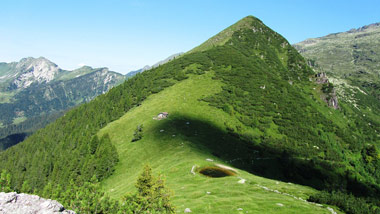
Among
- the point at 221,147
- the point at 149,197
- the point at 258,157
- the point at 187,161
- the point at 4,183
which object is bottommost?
the point at 258,157

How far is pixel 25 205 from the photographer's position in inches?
526

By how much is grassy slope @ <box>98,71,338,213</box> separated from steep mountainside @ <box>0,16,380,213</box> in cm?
34

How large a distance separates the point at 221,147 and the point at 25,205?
86.2 meters

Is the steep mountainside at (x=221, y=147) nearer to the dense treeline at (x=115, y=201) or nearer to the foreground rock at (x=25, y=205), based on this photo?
the dense treeline at (x=115, y=201)

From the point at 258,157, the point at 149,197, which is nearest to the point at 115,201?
the point at 149,197

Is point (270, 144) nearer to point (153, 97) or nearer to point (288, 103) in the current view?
point (288, 103)

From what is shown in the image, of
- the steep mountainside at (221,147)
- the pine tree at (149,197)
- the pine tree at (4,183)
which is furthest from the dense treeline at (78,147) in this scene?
the pine tree at (149,197)

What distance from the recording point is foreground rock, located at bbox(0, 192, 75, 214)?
501 inches

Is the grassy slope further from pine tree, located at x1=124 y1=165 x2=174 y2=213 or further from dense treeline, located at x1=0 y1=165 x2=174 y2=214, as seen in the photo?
dense treeline, located at x1=0 y1=165 x2=174 y2=214

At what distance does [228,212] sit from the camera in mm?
35812

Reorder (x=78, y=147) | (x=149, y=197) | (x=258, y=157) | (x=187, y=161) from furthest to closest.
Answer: (x=78, y=147) → (x=258, y=157) → (x=187, y=161) → (x=149, y=197)

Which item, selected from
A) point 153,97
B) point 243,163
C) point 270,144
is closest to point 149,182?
point 243,163

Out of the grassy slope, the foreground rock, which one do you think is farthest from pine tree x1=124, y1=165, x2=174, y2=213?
the foreground rock

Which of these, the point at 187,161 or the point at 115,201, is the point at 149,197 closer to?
the point at 115,201
